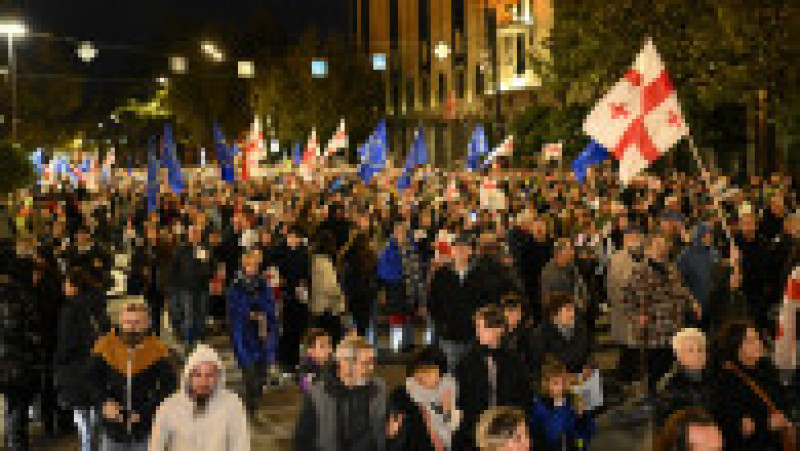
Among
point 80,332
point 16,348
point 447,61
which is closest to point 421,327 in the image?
point 16,348

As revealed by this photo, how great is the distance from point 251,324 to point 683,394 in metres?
6.08

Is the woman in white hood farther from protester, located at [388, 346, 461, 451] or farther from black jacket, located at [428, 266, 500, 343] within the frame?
black jacket, located at [428, 266, 500, 343]

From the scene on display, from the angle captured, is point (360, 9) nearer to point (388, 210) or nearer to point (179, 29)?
point (179, 29)

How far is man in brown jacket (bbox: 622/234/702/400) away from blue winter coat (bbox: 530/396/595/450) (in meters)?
3.20

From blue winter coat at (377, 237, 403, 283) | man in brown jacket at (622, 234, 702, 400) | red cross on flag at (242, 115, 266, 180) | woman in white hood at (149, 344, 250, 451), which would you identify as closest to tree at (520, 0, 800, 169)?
red cross on flag at (242, 115, 266, 180)

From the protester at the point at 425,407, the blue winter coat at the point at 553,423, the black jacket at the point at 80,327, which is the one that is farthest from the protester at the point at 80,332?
the blue winter coat at the point at 553,423

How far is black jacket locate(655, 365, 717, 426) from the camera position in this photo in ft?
22.9

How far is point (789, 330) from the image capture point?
389 inches

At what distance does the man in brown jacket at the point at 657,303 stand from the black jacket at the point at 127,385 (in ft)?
14.9

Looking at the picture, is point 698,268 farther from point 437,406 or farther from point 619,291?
point 437,406

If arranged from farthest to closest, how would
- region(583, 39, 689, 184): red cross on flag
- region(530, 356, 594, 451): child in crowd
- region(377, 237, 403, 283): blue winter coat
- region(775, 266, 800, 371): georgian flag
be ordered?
region(377, 237, 403, 283): blue winter coat < region(583, 39, 689, 184): red cross on flag < region(775, 266, 800, 371): georgian flag < region(530, 356, 594, 451): child in crowd

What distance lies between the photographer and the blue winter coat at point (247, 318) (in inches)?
486

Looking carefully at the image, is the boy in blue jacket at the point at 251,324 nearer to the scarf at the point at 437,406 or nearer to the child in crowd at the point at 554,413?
the child in crowd at the point at 554,413

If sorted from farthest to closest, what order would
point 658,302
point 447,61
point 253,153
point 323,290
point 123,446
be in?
point 447,61, point 253,153, point 323,290, point 658,302, point 123,446
